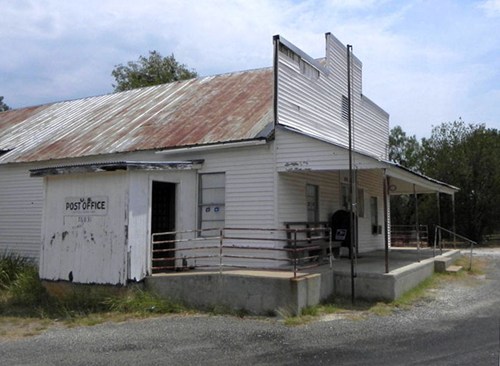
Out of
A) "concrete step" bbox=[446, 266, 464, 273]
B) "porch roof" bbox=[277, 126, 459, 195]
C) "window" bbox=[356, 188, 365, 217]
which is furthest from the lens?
"window" bbox=[356, 188, 365, 217]

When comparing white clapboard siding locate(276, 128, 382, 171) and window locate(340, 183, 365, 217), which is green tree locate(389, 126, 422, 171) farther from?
white clapboard siding locate(276, 128, 382, 171)

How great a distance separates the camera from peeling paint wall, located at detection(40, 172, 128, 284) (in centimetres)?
1100

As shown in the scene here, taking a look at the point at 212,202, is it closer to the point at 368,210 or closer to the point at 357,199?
the point at 357,199

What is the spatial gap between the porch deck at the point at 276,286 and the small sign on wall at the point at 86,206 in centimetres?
183

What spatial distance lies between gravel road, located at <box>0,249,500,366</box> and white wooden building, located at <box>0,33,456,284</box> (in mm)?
2434

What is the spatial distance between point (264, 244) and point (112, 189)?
3660mm

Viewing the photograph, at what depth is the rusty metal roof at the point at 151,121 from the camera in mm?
13930

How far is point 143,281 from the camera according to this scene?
1115 cm

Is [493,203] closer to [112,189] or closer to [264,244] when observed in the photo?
[264,244]

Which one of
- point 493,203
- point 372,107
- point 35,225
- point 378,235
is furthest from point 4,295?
point 493,203

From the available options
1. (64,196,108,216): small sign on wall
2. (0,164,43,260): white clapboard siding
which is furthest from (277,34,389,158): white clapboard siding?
(0,164,43,260): white clapboard siding

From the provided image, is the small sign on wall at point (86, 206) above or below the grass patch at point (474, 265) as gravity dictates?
above

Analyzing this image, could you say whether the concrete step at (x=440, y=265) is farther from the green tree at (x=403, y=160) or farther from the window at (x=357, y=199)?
the green tree at (x=403, y=160)

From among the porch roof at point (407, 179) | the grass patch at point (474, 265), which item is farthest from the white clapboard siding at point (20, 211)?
the grass patch at point (474, 265)
